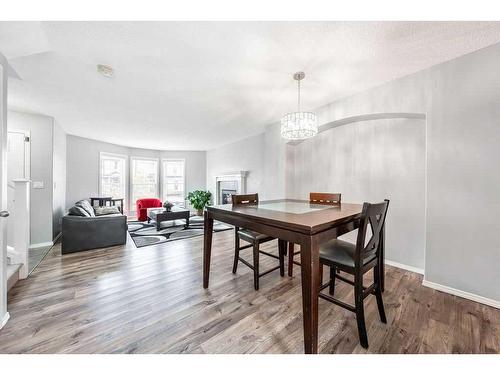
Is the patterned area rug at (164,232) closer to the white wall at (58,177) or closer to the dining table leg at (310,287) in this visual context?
→ the white wall at (58,177)

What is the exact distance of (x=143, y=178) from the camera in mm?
6676

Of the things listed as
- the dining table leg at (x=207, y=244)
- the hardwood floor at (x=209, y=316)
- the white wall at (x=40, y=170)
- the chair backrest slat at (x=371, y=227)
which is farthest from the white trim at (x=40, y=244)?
the chair backrest slat at (x=371, y=227)

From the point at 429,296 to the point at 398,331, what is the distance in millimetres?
833

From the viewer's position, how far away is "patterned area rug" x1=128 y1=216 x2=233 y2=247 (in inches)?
145

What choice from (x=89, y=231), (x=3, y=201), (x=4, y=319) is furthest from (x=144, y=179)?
(x=4, y=319)

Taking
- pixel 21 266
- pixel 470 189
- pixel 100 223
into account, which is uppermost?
pixel 470 189

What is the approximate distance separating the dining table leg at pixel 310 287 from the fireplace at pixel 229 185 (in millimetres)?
4355

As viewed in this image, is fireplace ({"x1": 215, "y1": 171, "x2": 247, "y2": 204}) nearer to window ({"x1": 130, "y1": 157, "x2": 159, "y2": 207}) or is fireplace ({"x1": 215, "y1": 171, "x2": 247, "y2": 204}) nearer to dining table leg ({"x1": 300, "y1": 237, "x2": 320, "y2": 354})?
window ({"x1": 130, "y1": 157, "x2": 159, "y2": 207})

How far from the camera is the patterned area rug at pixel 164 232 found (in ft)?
12.1

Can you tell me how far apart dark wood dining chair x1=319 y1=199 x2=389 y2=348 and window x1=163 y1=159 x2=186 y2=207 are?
640 cm

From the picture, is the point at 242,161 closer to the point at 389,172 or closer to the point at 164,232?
Answer: the point at 164,232

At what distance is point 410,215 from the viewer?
2543 millimetres
